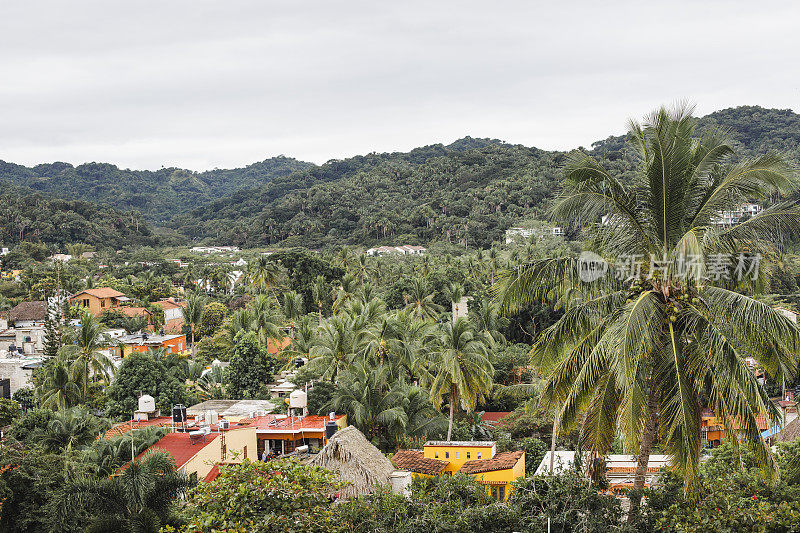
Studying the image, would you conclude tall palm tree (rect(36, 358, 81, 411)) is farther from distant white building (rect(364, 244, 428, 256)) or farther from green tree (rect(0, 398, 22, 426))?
distant white building (rect(364, 244, 428, 256))

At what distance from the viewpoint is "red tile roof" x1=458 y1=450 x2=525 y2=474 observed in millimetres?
18422

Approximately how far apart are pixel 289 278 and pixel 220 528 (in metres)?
41.3

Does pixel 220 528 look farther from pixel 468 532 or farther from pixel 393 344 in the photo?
pixel 393 344

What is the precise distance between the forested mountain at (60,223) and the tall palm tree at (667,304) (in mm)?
94114

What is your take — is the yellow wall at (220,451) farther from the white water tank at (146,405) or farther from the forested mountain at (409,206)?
the forested mountain at (409,206)

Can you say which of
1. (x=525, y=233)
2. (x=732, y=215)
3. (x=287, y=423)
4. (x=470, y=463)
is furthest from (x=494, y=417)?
(x=525, y=233)

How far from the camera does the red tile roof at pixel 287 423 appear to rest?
60.5 feet

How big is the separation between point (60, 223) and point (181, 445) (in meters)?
88.2

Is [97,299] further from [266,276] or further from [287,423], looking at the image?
[287,423]

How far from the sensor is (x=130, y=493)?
34.0 feet

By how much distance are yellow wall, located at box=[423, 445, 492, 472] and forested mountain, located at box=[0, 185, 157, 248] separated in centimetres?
8448

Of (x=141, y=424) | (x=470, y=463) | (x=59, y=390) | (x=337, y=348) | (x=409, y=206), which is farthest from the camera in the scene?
(x=409, y=206)

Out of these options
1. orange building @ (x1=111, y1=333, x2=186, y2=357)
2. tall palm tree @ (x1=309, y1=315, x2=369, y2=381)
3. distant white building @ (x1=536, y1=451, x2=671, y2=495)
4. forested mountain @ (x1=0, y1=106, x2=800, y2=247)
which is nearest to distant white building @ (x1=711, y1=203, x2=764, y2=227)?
distant white building @ (x1=536, y1=451, x2=671, y2=495)

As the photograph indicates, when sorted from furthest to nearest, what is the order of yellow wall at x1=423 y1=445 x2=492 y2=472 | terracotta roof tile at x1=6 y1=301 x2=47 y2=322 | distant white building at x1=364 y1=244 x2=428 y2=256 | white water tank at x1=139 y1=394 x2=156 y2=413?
distant white building at x1=364 y1=244 x2=428 y2=256 < terracotta roof tile at x1=6 y1=301 x2=47 y2=322 < yellow wall at x1=423 y1=445 x2=492 y2=472 < white water tank at x1=139 y1=394 x2=156 y2=413
